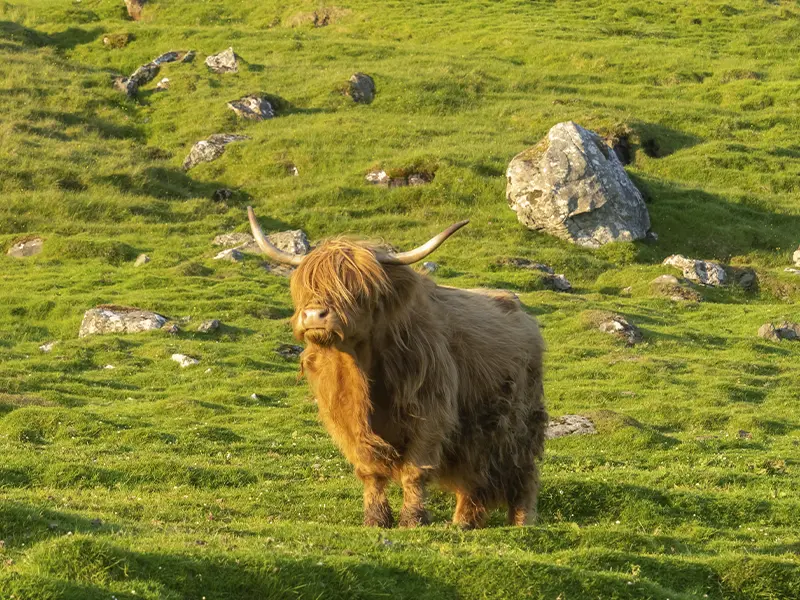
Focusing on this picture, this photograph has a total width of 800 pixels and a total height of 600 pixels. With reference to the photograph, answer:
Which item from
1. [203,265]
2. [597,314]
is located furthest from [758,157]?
[203,265]

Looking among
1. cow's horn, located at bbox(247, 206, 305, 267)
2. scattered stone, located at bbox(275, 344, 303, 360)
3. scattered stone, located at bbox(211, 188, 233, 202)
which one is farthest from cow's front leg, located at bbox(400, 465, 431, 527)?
scattered stone, located at bbox(211, 188, 233, 202)

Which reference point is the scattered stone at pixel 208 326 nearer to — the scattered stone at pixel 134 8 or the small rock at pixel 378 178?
the small rock at pixel 378 178

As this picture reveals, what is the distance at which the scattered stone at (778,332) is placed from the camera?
1367 inches

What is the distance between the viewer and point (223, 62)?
67.1 metres

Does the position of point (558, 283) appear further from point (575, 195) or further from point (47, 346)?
point (47, 346)

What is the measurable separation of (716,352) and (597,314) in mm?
3992

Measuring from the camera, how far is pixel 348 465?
1878 centimetres

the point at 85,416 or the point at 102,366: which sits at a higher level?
the point at 85,416

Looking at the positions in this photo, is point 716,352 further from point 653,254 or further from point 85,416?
point 85,416

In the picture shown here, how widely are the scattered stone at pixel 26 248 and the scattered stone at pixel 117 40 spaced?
35.7 metres

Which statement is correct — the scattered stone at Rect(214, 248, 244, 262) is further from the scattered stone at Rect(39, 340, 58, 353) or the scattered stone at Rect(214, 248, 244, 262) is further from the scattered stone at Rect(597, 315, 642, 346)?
the scattered stone at Rect(597, 315, 642, 346)

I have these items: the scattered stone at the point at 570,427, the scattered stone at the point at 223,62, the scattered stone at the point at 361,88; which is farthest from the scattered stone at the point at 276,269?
the scattered stone at the point at 223,62

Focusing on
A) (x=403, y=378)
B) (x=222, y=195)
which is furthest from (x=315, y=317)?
(x=222, y=195)

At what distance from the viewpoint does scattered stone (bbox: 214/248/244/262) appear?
40.5m
